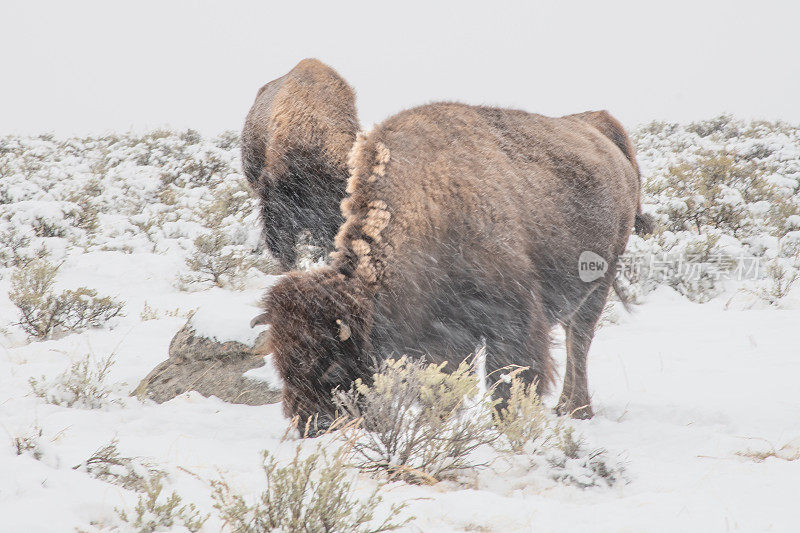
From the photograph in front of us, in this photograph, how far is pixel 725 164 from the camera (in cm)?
1074

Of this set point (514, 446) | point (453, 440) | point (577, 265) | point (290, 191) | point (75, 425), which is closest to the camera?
Result: point (453, 440)

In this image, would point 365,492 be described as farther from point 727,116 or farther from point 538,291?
point 727,116

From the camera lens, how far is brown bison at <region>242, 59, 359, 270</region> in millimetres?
5031

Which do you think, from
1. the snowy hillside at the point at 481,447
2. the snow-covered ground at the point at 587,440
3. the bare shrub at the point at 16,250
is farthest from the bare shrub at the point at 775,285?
the bare shrub at the point at 16,250

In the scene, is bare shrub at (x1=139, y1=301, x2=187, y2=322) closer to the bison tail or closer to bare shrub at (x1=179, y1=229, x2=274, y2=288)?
bare shrub at (x1=179, y1=229, x2=274, y2=288)

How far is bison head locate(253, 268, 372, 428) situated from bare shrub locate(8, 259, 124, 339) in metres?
3.84

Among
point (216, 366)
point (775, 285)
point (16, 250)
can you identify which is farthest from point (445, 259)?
point (16, 250)

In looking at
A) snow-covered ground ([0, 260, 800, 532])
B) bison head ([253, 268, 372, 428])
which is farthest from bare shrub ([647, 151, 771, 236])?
bison head ([253, 268, 372, 428])

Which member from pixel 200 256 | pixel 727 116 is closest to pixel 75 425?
pixel 200 256

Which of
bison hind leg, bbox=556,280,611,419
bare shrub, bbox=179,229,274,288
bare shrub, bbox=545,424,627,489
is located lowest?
bison hind leg, bbox=556,280,611,419

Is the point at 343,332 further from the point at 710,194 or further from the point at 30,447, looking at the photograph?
the point at 710,194

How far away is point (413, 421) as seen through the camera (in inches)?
92.1

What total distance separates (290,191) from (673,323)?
4402 mm

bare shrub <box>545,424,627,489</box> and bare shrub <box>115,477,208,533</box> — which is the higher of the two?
bare shrub <box>115,477,208,533</box>
